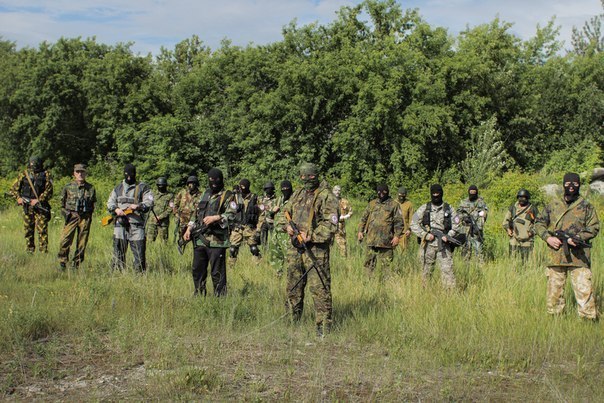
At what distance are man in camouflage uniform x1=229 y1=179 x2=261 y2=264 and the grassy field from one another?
7.51ft

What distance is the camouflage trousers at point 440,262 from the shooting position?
8836mm

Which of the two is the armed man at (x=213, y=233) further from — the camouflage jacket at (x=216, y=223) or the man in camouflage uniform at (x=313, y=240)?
the man in camouflage uniform at (x=313, y=240)

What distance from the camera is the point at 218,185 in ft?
26.6

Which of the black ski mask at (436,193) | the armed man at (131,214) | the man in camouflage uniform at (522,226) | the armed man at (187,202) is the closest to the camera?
the black ski mask at (436,193)

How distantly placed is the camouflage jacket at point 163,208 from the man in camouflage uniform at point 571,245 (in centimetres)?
905

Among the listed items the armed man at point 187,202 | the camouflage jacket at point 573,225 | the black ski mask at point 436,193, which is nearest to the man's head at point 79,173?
the armed man at point 187,202

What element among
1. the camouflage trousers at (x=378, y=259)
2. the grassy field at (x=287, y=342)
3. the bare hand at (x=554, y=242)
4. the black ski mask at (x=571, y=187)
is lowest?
the grassy field at (x=287, y=342)

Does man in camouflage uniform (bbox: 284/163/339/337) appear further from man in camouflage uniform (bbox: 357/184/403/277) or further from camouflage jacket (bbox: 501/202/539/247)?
camouflage jacket (bbox: 501/202/539/247)

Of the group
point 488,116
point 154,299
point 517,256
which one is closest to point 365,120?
point 488,116

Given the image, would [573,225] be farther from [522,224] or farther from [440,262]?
[522,224]

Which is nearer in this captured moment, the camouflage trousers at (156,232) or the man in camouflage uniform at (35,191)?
Answer: the man in camouflage uniform at (35,191)

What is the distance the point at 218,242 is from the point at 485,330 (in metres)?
3.49

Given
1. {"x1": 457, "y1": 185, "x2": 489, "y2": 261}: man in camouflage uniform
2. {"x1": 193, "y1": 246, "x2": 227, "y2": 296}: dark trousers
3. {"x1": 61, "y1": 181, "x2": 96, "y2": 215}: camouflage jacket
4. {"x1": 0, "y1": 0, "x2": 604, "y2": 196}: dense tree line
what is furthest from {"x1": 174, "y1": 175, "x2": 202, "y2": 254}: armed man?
{"x1": 0, "y1": 0, "x2": 604, "y2": 196}: dense tree line

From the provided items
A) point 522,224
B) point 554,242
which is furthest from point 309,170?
point 522,224
